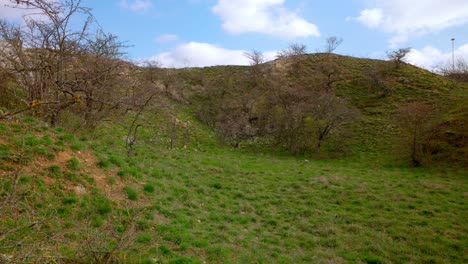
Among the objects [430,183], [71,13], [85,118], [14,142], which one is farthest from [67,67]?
[430,183]

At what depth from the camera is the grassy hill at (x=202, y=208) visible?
462cm

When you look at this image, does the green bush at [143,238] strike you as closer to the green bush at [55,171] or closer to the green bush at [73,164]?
the green bush at [55,171]

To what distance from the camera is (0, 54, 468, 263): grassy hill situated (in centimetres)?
462

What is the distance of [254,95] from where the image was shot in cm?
2870

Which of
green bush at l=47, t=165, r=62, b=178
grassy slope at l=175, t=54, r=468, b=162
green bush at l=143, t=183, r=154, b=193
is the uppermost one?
grassy slope at l=175, t=54, r=468, b=162

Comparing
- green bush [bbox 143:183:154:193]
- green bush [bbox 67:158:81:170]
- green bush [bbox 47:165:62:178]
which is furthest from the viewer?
green bush [bbox 143:183:154:193]

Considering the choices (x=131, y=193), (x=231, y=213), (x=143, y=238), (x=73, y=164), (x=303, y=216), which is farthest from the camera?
(x=303, y=216)

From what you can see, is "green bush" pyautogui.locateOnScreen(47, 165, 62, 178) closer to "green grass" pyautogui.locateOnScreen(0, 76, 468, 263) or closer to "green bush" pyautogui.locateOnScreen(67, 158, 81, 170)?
"green grass" pyautogui.locateOnScreen(0, 76, 468, 263)

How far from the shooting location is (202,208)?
8078 mm

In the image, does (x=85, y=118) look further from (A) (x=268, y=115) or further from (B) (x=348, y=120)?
(B) (x=348, y=120)

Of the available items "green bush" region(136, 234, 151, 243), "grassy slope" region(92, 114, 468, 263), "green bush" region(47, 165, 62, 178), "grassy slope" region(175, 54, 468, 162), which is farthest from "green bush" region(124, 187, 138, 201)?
"grassy slope" region(175, 54, 468, 162)

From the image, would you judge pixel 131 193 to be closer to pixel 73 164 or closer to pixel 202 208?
pixel 73 164

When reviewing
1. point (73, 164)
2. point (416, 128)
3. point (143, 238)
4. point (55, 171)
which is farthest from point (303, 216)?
point (416, 128)

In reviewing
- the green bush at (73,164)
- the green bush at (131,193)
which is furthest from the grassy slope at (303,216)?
the green bush at (73,164)
